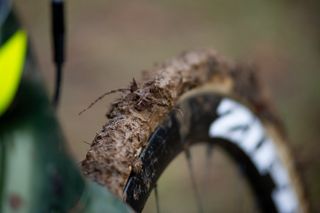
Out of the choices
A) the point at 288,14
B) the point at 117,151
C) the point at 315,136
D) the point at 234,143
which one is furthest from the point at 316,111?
the point at 117,151

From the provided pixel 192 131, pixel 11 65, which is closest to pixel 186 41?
pixel 192 131

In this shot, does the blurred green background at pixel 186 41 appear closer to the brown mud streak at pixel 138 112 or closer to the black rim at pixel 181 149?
the black rim at pixel 181 149

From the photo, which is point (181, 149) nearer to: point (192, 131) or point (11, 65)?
point (192, 131)

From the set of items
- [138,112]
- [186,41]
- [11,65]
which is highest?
[186,41]

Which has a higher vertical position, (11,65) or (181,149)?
(181,149)

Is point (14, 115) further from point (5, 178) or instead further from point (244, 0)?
point (244, 0)

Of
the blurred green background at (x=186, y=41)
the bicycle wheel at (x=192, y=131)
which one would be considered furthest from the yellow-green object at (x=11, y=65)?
the blurred green background at (x=186, y=41)

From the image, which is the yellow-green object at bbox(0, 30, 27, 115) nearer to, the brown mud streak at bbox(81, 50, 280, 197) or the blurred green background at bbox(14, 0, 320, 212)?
the brown mud streak at bbox(81, 50, 280, 197)
